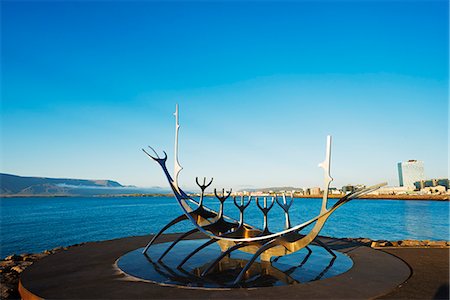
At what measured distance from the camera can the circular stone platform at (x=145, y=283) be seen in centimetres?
829

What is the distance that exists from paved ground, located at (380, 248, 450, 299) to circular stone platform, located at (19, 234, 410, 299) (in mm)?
285

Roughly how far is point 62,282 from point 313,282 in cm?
729

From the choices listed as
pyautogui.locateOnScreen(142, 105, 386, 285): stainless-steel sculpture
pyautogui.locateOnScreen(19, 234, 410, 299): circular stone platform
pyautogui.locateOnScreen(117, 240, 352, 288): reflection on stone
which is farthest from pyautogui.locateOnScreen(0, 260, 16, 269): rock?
pyautogui.locateOnScreen(142, 105, 386, 285): stainless-steel sculpture

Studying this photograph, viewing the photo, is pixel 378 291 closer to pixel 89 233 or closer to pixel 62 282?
pixel 62 282

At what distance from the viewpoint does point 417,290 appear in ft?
28.5

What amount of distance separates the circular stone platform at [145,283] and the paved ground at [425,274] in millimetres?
285

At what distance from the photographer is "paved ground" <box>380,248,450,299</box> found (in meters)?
8.37

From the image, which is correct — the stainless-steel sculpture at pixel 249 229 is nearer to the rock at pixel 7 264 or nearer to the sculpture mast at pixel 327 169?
the sculpture mast at pixel 327 169

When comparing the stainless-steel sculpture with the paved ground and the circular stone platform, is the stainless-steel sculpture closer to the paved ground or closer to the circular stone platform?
the circular stone platform

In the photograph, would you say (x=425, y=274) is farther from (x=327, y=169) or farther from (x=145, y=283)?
(x=145, y=283)

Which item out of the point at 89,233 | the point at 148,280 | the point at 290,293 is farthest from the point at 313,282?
the point at 89,233

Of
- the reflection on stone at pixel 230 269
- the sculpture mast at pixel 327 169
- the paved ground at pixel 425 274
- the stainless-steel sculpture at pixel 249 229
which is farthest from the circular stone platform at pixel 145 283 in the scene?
the sculpture mast at pixel 327 169

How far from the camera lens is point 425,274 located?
10367mm

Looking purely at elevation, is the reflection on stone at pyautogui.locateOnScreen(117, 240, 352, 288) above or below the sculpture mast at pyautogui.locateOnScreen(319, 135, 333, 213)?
below
